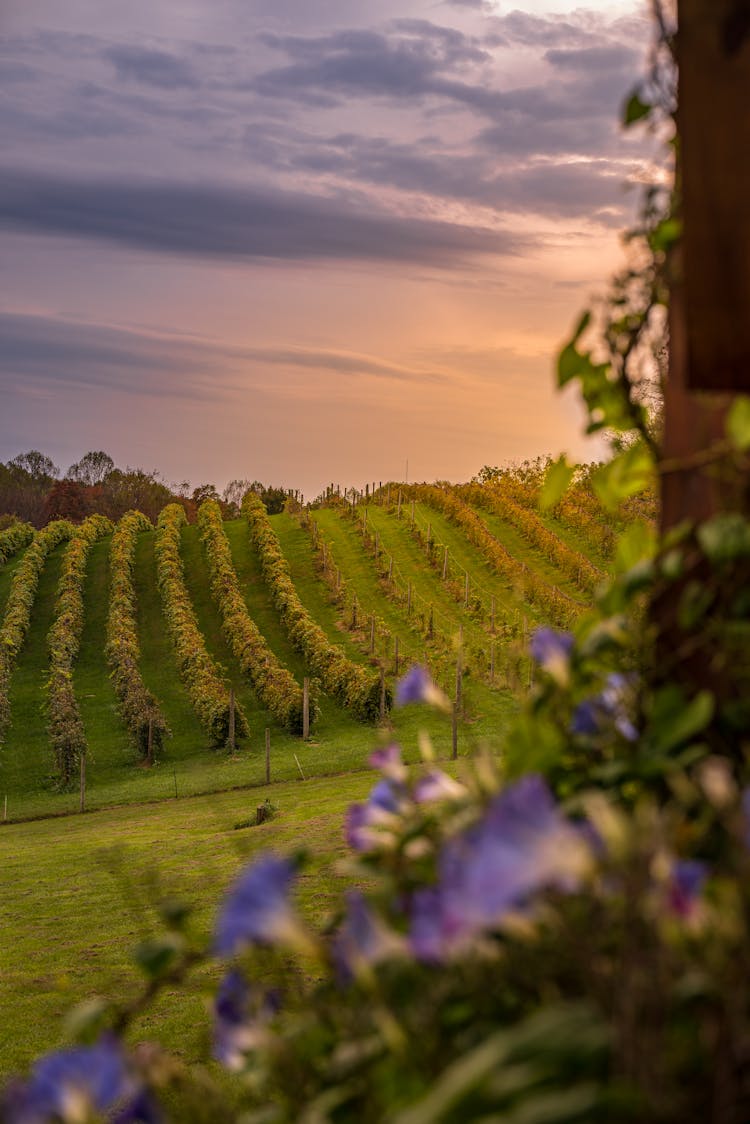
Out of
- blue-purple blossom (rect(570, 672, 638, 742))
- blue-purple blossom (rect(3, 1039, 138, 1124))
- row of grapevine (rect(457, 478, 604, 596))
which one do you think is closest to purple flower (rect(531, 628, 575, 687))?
blue-purple blossom (rect(570, 672, 638, 742))

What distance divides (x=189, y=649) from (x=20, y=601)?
28.7 ft

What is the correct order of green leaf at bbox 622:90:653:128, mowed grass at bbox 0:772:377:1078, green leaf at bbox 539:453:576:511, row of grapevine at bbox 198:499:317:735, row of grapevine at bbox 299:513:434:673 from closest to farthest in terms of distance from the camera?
green leaf at bbox 622:90:653:128, green leaf at bbox 539:453:576:511, mowed grass at bbox 0:772:377:1078, row of grapevine at bbox 198:499:317:735, row of grapevine at bbox 299:513:434:673

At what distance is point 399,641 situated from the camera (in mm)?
32250

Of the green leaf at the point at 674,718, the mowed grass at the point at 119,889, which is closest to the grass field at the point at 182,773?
the mowed grass at the point at 119,889

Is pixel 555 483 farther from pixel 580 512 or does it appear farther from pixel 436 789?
pixel 580 512

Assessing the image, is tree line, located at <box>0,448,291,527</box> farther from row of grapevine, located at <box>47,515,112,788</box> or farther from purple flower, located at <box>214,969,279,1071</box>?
purple flower, located at <box>214,969,279,1071</box>

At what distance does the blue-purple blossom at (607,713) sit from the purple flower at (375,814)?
22cm

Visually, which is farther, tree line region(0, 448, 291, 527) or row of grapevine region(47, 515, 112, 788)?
tree line region(0, 448, 291, 527)

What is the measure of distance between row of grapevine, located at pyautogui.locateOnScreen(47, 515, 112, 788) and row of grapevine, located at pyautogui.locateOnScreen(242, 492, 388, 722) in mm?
6940

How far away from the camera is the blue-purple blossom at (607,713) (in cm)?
114

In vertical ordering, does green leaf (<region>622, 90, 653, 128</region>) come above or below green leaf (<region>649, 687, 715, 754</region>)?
above

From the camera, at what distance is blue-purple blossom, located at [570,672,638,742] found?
44.8 inches

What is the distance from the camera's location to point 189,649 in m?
32.5

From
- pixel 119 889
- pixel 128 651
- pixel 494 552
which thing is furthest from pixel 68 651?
pixel 119 889
